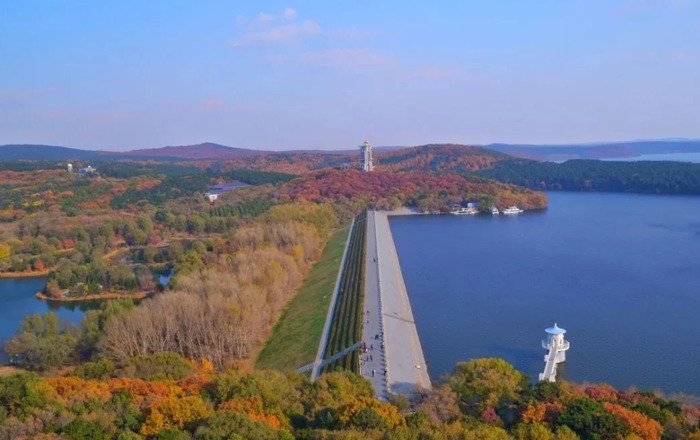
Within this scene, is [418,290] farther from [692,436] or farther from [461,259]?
[692,436]

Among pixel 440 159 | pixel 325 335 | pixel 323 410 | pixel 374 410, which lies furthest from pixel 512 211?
pixel 374 410

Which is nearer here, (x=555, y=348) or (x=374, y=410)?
(x=374, y=410)

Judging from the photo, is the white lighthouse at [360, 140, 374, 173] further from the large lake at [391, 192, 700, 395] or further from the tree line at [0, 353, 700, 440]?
the tree line at [0, 353, 700, 440]

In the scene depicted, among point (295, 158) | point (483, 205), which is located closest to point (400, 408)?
point (483, 205)

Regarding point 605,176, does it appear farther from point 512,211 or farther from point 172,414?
point 172,414

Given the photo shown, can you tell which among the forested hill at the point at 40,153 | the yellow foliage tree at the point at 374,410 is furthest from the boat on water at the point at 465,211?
the forested hill at the point at 40,153

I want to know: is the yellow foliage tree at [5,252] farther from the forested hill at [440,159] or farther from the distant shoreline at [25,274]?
the forested hill at [440,159]

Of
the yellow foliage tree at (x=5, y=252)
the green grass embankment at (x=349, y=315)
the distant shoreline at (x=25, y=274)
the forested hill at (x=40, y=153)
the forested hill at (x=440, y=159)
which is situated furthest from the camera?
the forested hill at (x=40, y=153)
